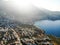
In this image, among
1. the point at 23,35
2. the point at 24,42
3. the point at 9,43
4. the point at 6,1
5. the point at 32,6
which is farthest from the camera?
the point at 32,6

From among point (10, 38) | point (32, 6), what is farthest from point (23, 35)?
point (32, 6)

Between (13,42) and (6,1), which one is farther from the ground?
(6,1)

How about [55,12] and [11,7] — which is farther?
[55,12]

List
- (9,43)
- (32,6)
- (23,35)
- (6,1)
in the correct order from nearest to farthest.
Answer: (9,43)
(23,35)
(6,1)
(32,6)

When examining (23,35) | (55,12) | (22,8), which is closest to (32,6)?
(22,8)

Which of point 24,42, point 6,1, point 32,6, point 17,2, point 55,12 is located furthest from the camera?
point 55,12

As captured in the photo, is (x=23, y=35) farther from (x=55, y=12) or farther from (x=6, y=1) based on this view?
(x=55, y=12)

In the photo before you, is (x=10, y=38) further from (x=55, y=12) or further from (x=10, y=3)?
(x=55, y=12)

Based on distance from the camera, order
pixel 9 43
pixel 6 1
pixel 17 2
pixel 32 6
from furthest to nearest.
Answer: pixel 32 6 → pixel 17 2 → pixel 6 1 → pixel 9 43

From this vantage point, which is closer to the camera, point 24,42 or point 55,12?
point 24,42
